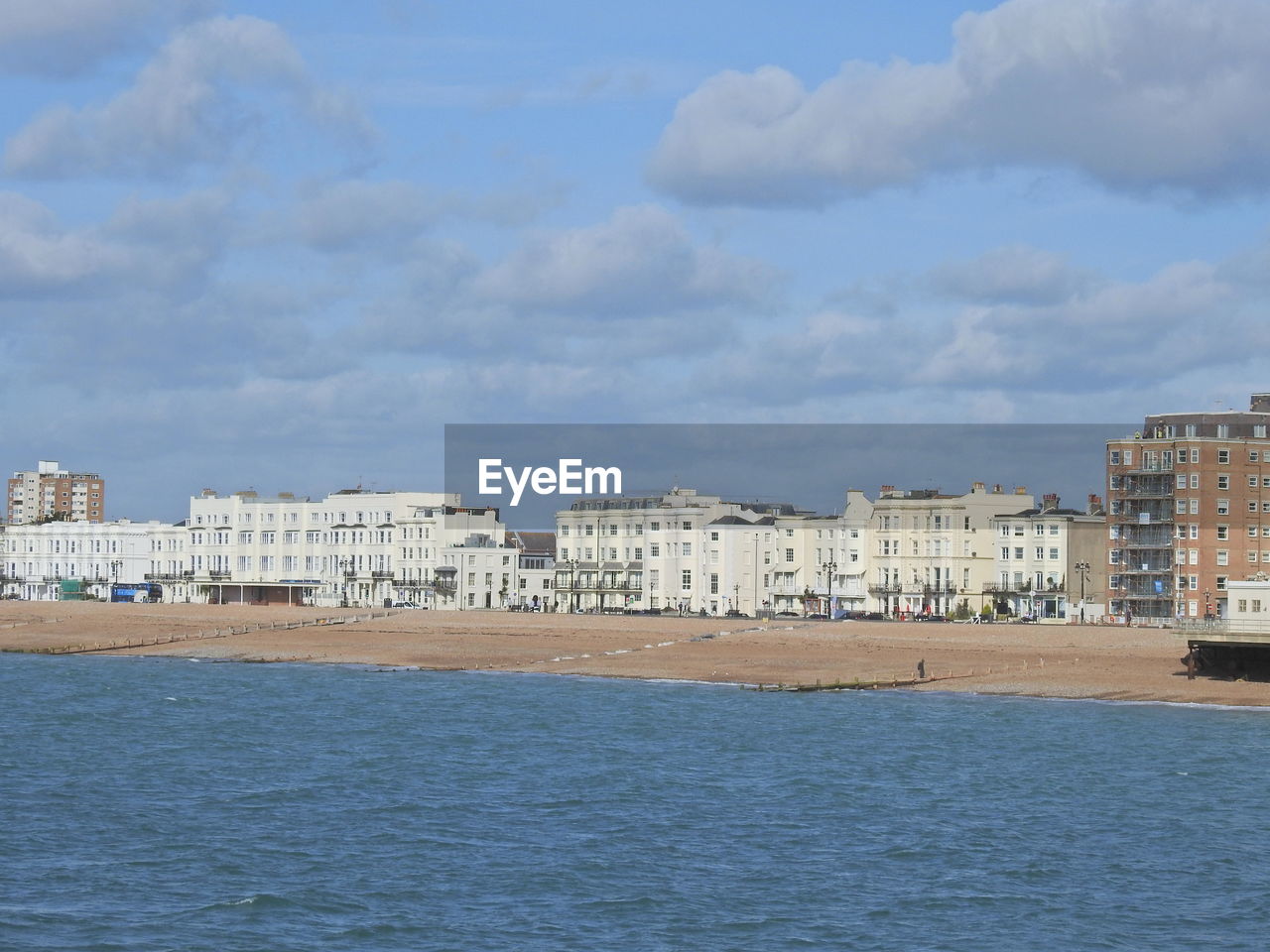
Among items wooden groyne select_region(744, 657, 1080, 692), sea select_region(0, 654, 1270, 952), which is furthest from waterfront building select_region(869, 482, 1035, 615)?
sea select_region(0, 654, 1270, 952)

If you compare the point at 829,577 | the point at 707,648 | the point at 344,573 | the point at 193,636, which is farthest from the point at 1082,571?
the point at 344,573

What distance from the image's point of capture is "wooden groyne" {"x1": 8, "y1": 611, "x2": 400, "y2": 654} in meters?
104

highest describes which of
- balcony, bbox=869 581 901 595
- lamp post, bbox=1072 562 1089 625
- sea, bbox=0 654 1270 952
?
lamp post, bbox=1072 562 1089 625

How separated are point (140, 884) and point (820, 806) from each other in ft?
55.5

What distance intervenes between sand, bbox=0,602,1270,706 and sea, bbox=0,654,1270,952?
763 cm

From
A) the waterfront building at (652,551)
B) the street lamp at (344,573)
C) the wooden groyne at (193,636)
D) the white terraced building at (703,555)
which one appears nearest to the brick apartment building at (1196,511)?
the white terraced building at (703,555)

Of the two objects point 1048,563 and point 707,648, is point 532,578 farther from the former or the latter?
point 707,648

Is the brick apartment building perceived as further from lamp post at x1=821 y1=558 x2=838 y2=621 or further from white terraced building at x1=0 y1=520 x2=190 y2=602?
white terraced building at x1=0 y1=520 x2=190 y2=602

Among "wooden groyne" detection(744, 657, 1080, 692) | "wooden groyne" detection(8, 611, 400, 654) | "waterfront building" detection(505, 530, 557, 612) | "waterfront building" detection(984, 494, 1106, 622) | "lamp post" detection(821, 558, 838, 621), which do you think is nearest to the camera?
"wooden groyne" detection(744, 657, 1080, 692)

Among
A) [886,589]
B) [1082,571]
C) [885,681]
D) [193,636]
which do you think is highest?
[1082,571]

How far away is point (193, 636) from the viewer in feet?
352

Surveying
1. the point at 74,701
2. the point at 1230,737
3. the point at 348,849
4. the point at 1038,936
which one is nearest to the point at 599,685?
the point at 74,701

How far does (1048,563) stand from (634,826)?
83.8 m

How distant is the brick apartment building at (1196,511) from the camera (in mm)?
106688
